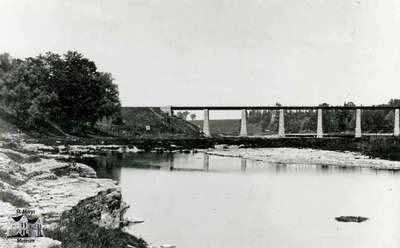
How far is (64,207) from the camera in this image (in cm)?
1723

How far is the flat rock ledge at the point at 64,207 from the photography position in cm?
1339

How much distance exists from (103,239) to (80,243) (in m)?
2.32

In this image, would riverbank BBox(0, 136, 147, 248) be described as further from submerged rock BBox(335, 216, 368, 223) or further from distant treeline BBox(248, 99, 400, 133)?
distant treeline BBox(248, 99, 400, 133)

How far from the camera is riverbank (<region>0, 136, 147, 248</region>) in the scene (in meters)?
13.4

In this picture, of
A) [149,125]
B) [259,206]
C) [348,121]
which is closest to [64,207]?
[259,206]

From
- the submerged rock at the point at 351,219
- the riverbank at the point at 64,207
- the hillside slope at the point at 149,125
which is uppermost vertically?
the hillside slope at the point at 149,125

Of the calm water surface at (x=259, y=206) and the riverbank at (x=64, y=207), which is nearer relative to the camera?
the riverbank at (x=64, y=207)

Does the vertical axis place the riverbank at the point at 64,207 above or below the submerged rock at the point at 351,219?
above

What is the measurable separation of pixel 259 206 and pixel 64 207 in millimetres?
13833

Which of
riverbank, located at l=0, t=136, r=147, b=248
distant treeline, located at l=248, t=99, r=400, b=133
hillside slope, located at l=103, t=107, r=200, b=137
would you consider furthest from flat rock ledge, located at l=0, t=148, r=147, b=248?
distant treeline, located at l=248, t=99, r=400, b=133

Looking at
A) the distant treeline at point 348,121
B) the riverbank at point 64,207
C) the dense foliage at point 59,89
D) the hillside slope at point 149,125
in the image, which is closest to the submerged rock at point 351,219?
the riverbank at point 64,207

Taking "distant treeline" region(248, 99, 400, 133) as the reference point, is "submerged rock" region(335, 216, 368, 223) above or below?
below

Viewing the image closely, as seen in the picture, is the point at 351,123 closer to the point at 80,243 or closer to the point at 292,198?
the point at 292,198

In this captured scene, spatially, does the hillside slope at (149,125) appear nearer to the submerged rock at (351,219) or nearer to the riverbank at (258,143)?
the riverbank at (258,143)
